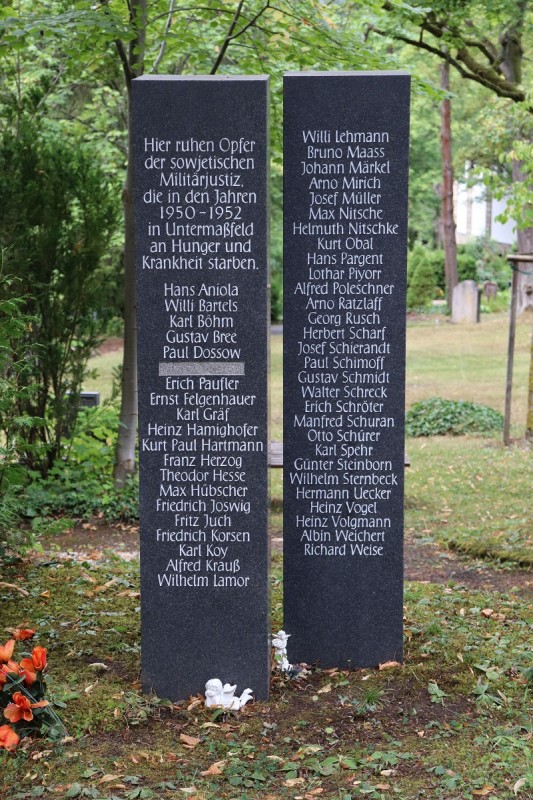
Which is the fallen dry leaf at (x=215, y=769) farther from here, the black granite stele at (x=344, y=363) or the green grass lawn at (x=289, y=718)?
the black granite stele at (x=344, y=363)

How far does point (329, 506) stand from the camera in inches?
185

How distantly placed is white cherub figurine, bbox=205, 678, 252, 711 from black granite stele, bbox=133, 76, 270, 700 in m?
0.05

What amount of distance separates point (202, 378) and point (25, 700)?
151 centimetres

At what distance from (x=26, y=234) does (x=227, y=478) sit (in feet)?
17.3

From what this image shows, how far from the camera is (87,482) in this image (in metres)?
9.04

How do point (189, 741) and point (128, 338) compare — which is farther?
point (128, 338)

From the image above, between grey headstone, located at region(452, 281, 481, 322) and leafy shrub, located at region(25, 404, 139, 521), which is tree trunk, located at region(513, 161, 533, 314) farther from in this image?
leafy shrub, located at region(25, 404, 139, 521)

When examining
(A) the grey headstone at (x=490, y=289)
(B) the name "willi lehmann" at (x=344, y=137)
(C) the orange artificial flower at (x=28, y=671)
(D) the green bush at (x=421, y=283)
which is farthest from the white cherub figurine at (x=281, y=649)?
(D) the green bush at (x=421, y=283)

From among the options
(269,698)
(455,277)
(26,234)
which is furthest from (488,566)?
(455,277)

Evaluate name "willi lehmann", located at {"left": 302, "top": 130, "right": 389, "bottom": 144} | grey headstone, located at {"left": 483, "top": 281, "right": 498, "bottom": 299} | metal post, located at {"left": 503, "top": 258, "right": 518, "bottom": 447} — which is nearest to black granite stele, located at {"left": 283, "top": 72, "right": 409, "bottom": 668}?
name "willi lehmann", located at {"left": 302, "top": 130, "right": 389, "bottom": 144}

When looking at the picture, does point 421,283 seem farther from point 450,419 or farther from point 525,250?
point 450,419

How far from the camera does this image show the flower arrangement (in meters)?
3.69

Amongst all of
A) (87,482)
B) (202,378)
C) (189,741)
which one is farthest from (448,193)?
(189,741)

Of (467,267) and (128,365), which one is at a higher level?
(467,267)
